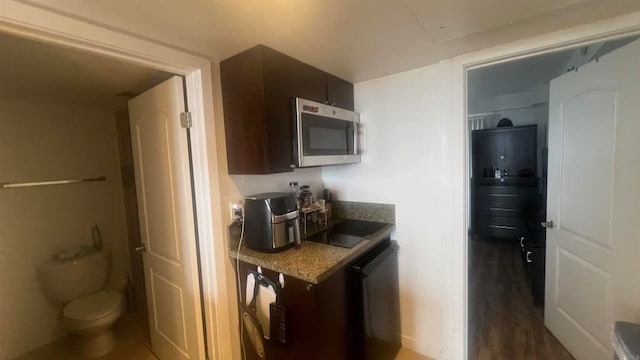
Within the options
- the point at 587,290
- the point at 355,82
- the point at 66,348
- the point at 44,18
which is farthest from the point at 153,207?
the point at 587,290

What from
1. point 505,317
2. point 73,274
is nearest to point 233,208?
point 73,274

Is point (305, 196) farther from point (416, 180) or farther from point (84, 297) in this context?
point (84, 297)

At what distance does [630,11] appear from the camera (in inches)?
43.9

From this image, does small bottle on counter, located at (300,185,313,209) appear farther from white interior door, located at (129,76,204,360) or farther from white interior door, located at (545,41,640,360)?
Answer: white interior door, located at (545,41,640,360)

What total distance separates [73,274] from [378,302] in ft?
7.77

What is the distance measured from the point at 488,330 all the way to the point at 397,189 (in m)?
1.40

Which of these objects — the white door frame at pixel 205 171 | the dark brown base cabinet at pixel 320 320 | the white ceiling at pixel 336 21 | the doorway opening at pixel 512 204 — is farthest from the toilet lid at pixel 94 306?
the doorway opening at pixel 512 204

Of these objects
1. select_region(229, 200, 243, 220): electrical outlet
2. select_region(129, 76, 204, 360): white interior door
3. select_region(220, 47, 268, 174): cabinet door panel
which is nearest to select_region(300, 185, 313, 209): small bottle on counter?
select_region(229, 200, 243, 220): electrical outlet

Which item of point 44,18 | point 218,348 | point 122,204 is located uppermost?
point 44,18

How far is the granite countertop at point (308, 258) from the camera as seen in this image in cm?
120

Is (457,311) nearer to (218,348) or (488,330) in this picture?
(488,330)

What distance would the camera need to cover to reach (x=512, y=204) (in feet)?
12.8

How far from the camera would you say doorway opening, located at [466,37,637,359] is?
6.50 feet

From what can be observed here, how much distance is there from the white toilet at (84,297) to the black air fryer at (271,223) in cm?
146
